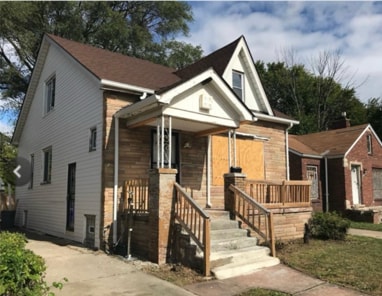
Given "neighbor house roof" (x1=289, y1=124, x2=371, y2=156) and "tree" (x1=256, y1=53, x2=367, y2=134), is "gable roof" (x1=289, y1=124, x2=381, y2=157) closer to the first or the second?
"neighbor house roof" (x1=289, y1=124, x2=371, y2=156)

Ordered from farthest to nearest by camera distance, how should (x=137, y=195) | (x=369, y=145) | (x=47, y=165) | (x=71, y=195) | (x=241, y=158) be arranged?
(x=369, y=145)
(x=47, y=165)
(x=241, y=158)
(x=71, y=195)
(x=137, y=195)

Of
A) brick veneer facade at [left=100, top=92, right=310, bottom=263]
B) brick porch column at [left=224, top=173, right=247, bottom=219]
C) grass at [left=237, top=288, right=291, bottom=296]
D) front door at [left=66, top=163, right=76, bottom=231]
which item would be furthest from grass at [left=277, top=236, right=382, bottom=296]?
front door at [left=66, top=163, right=76, bottom=231]

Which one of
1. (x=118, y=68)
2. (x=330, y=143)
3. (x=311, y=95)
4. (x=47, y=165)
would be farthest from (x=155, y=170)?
(x=311, y=95)

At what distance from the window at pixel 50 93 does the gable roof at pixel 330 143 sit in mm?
12060

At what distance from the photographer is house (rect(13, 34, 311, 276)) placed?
9734 millimetres

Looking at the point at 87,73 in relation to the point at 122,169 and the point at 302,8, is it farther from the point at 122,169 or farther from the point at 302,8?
the point at 302,8

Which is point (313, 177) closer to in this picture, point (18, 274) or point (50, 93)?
point (50, 93)

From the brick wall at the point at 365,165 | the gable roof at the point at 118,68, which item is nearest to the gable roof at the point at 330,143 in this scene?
the brick wall at the point at 365,165

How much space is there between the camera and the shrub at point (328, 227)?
11.2m

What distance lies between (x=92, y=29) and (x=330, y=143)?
717 inches

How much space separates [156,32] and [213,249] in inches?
963

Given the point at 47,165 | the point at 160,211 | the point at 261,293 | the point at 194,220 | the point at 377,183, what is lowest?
the point at 261,293

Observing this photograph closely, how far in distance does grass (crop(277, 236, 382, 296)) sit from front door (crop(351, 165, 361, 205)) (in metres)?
10.3

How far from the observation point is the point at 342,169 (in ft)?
67.0
